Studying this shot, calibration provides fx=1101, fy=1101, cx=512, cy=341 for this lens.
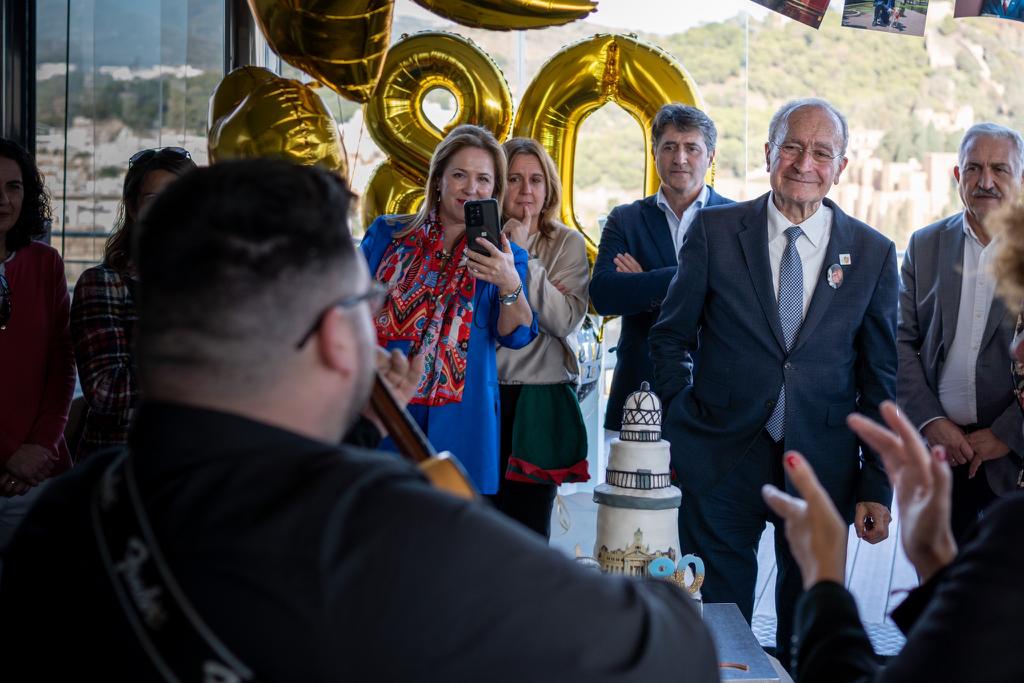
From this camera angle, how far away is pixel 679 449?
103 inches

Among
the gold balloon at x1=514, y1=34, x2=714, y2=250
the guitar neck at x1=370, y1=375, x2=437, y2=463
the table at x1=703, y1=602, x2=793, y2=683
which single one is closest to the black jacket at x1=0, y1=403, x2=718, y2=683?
the guitar neck at x1=370, y1=375, x2=437, y2=463

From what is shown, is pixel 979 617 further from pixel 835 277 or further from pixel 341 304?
pixel 835 277

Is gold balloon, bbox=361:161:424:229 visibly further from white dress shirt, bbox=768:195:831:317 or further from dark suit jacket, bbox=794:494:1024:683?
dark suit jacket, bbox=794:494:1024:683

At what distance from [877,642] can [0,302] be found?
2.59 m

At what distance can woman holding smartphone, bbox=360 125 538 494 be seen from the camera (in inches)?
104

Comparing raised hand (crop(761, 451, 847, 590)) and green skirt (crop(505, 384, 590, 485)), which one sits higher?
raised hand (crop(761, 451, 847, 590))

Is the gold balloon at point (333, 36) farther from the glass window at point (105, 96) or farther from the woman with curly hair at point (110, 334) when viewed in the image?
the woman with curly hair at point (110, 334)

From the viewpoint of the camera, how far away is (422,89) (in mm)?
3787

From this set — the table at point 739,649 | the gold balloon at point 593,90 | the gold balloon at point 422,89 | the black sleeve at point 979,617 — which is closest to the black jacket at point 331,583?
the black sleeve at point 979,617

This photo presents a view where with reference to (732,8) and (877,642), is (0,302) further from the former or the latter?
(732,8)

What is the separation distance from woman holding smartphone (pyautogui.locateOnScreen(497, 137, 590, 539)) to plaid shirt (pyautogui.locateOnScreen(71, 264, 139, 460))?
39.7 inches

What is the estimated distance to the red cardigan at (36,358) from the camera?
2.49 m

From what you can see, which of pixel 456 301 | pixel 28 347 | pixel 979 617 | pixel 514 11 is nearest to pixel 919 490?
pixel 979 617

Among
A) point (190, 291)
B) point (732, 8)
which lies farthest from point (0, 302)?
point (732, 8)
